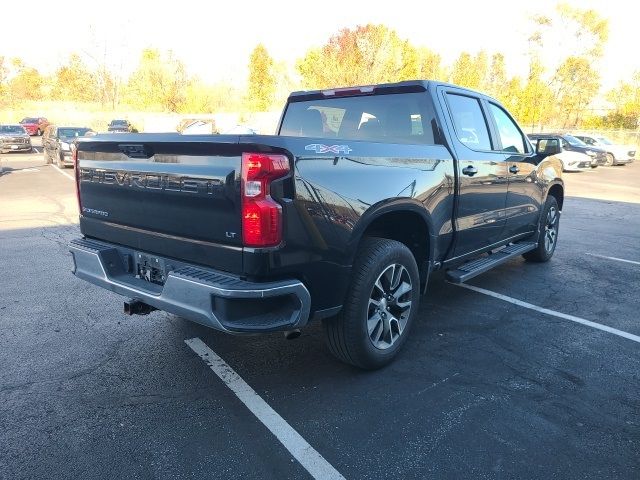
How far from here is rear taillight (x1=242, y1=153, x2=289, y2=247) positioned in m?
2.57

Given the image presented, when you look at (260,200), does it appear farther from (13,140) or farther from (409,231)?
(13,140)

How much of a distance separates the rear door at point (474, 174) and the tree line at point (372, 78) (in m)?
26.2

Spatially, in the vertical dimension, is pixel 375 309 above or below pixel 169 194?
below

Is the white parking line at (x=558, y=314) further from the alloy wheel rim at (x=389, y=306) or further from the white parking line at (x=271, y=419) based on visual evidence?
the white parking line at (x=271, y=419)

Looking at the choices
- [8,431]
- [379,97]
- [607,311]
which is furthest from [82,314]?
[607,311]

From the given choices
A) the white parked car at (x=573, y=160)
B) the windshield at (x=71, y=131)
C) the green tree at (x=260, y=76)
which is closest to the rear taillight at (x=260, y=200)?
the windshield at (x=71, y=131)

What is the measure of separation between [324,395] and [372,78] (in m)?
29.0

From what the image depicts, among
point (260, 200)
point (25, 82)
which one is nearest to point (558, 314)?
point (260, 200)

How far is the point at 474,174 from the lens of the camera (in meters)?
4.35

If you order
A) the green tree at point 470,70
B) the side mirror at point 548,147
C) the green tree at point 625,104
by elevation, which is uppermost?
the green tree at point 470,70

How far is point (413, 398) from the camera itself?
3.16 metres

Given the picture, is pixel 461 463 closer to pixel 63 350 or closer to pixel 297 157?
pixel 297 157

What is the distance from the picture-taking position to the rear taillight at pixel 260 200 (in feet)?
8.43

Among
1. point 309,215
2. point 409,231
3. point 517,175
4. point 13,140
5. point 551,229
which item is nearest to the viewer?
point 309,215
